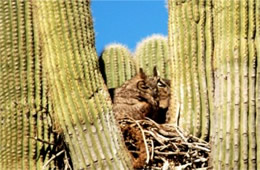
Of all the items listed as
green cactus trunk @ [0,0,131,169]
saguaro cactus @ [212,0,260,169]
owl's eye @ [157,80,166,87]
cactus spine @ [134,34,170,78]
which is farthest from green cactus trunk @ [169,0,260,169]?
cactus spine @ [134,34,170,78]

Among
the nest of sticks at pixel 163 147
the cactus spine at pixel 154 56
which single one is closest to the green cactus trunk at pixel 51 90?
the nest of sticks at pixel 163 147

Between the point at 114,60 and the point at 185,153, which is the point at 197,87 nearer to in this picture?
the point at 185,153

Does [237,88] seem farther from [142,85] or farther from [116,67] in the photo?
[116,67]

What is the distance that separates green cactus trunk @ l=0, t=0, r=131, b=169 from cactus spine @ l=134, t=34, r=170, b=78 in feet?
5.07

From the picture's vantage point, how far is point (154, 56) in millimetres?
6285

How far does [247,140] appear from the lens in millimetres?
4141

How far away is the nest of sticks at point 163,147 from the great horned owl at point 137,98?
A: 0.95 feet

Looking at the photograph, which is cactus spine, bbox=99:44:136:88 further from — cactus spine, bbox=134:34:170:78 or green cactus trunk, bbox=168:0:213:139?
green cactus trunk, bbox=168:0:213:139

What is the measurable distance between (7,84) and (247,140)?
168 cm

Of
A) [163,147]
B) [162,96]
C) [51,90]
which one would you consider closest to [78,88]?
[51,90]

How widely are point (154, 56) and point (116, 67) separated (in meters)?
0.36

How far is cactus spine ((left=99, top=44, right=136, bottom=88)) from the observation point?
6.19m

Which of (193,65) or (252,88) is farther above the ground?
(193,65)

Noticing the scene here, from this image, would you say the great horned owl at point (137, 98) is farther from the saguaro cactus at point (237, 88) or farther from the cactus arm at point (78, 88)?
the saguaro cactus at point (237, 88)
